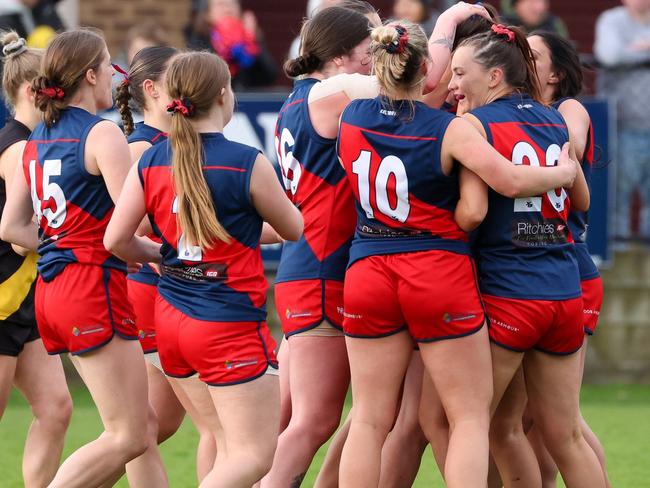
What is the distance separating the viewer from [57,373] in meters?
6.10

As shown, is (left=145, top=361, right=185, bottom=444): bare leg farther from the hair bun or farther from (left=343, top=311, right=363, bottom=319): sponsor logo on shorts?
the hair bun

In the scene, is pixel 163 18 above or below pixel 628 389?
above

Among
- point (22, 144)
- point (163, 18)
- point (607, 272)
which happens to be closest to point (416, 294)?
point (22, 144)

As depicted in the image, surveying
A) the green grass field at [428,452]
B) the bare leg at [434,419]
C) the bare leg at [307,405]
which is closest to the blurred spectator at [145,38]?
the green grass field at [428,452]

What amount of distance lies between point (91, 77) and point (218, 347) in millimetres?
1298

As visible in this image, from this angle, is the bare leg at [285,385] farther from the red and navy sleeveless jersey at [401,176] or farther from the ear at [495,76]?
the ear at [495,76]

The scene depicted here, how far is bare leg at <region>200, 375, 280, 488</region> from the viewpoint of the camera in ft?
15.8

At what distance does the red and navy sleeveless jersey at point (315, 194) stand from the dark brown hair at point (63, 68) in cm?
85

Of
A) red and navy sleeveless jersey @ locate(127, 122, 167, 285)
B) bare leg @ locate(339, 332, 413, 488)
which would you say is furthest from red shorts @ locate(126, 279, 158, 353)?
bare leg @ locate(339, 332, 413, 488)

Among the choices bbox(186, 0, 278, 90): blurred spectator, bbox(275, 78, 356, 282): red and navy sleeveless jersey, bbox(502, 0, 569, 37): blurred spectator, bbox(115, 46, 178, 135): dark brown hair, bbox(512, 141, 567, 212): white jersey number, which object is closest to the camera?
bbox(512, 141, 567, 212): white jersey number

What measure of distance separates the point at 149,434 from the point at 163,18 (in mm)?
7583

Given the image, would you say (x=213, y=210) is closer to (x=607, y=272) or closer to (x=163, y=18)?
(x=607, y=272)

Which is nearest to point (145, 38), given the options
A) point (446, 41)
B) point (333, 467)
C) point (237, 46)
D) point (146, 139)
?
point (237, 46)

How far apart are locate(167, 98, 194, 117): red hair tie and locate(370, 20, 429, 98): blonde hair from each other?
2.49 ft
